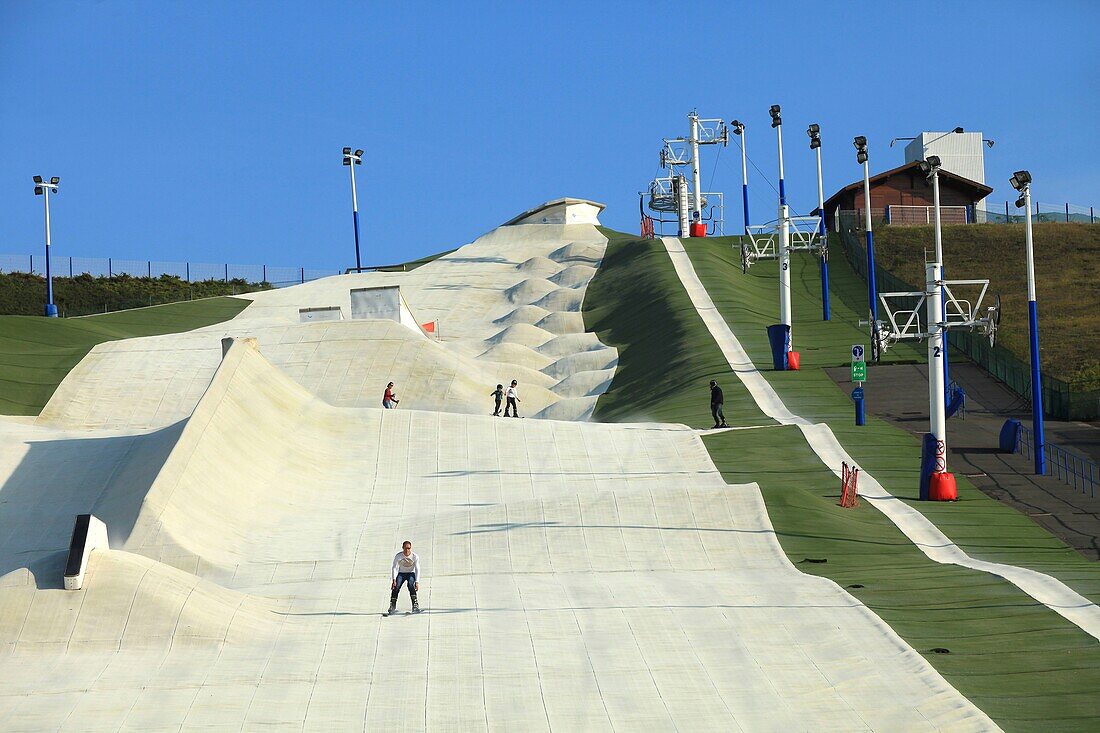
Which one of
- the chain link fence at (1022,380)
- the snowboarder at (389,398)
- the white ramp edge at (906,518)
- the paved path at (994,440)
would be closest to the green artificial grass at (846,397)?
the white ramp edge at (906,518)

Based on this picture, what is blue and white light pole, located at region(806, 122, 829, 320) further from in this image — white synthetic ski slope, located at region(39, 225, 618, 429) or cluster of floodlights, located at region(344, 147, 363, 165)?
cluster of floodlights, located at region(344, 147, 363, 165)

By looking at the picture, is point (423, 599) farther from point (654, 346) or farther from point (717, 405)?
point (654, 346)

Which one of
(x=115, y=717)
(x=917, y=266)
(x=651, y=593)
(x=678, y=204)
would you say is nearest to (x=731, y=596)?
(x=651, y=593)

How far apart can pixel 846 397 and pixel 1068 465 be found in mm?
9818

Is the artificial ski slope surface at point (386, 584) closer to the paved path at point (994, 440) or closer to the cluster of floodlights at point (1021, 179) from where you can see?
the paved path at point (994, 440)

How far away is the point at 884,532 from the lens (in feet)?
85.7

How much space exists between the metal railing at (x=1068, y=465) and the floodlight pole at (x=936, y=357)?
131 inches

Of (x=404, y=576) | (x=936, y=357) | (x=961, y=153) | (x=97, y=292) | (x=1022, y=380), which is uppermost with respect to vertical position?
(x=961, y=153)

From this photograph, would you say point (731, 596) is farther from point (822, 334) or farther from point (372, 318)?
point (372, 318)

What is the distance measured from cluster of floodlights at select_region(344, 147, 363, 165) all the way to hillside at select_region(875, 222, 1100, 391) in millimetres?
37496

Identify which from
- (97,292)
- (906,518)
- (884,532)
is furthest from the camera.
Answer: (97,292)

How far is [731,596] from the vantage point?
72.6ft

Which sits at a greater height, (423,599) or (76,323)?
(76,323)

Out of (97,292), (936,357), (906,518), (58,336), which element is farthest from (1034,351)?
(97,292)
